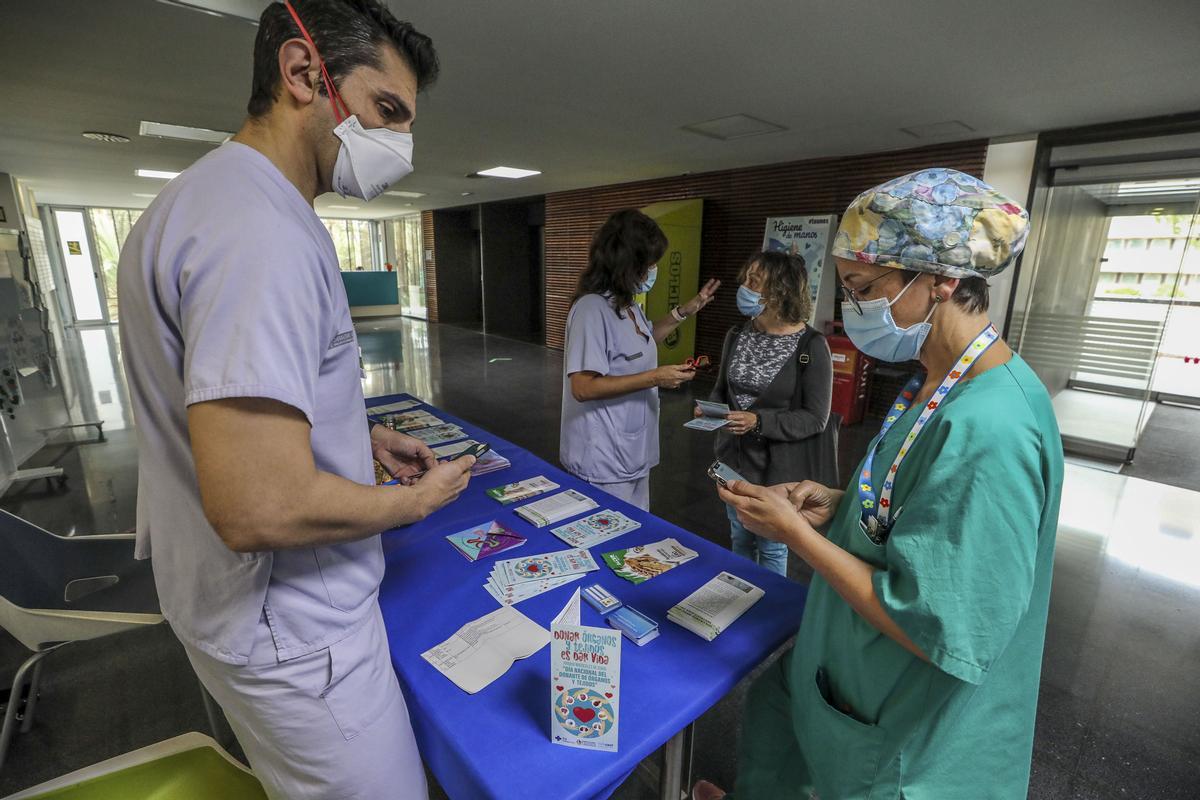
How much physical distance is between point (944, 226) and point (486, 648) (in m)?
1.18

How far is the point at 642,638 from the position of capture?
1162 millimetres

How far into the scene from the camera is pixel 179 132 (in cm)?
513

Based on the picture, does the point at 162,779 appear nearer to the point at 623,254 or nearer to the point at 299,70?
the point at 299,70

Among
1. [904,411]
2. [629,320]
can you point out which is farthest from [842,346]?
[904,411]

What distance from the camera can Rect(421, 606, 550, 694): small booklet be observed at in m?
1.06

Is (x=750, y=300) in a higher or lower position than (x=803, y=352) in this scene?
higher

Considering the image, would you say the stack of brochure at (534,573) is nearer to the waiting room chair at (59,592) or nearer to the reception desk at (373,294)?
the waiting room chair at (59,592)

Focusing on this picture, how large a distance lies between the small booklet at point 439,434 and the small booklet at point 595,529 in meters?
0.97

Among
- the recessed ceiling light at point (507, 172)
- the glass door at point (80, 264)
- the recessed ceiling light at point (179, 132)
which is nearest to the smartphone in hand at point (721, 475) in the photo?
the recessed ceiling light at point (179, 132)

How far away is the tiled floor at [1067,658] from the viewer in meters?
1.82

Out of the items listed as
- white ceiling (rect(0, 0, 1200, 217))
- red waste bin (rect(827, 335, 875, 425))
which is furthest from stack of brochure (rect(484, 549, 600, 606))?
red waste bin (rect(827, 335, 875, 425))

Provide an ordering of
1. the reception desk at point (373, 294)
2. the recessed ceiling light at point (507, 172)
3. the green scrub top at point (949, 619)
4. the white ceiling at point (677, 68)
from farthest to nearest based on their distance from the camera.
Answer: the reception desk at point (373, 294) → the recessed ceiling light at point (507, 172) → the white ceiling at point (677, 68) → the green scrub top at point (949, 619)

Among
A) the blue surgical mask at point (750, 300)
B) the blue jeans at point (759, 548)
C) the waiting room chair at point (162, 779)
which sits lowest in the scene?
the blue jeans at point (759, 548)

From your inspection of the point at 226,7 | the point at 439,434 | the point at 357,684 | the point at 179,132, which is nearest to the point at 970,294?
the point at 357,684
